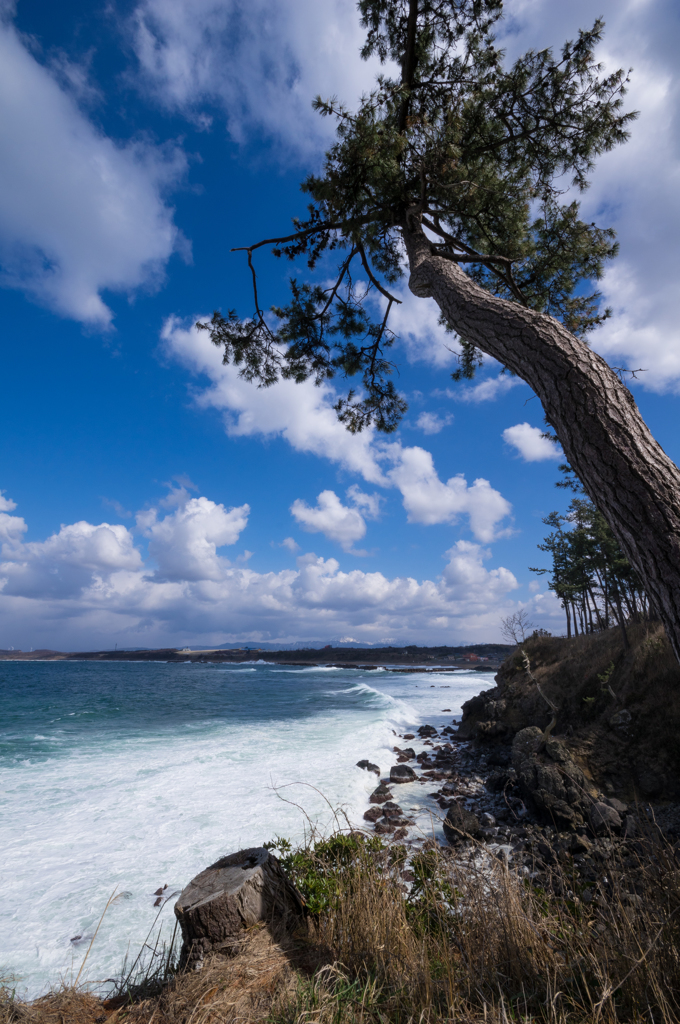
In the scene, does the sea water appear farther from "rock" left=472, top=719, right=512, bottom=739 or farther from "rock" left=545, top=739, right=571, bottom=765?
"rock" left=472, top=719, right=512, bottom=739

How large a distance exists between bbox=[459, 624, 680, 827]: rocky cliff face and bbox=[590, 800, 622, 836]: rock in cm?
6

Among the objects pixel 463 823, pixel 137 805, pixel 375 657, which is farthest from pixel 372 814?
pixel 375 657

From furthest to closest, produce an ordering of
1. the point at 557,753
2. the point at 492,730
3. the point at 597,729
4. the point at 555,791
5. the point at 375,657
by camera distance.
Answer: the point at 375,657 < the point at 492,730 < the point at 597,729 < the point at 557,753 < the point at 555,791

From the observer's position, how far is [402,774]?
11453 millimetres

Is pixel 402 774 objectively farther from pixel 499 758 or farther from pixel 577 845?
pixel 577 845

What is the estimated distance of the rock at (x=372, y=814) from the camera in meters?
8.48

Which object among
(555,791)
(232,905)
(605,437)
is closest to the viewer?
(605,437)

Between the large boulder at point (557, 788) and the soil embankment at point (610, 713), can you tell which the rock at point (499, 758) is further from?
the large boulder at point (557, 788)

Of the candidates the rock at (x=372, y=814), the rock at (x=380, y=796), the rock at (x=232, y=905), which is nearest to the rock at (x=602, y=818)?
the rock at (x=372, y=814)

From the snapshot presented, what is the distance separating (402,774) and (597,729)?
5.26 m

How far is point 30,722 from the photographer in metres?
20.8

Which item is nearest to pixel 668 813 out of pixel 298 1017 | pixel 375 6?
pixel 298 1017

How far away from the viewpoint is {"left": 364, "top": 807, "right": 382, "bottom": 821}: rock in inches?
334

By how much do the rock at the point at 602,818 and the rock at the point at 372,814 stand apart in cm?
395
